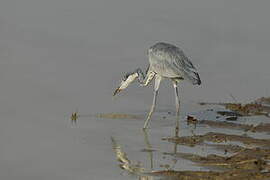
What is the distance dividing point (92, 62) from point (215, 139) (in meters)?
6.02

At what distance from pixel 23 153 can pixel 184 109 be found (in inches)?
161

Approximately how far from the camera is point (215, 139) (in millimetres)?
12195

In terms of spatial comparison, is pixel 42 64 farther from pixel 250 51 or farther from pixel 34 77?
pixel 250 51

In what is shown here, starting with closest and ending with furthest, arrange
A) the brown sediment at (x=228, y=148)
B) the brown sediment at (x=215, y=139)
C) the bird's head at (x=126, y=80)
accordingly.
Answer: the brown sediment at (x=228, y=148)
the brown sediment at (x=215, y=139)
the bird's head at (x=126, y=80)

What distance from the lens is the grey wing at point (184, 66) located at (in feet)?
43.0

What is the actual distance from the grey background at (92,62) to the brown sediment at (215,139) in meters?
1.15

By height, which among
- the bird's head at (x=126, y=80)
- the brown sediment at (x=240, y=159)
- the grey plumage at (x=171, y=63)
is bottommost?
the brown sediment at (x=240, y=159)

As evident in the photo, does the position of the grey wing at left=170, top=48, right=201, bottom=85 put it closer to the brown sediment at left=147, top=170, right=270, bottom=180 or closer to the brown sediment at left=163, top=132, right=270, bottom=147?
the brown sediment at left=163, top=132, right=270, bottom=147

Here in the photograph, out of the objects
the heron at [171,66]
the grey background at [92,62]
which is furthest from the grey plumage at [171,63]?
the grey background at [92,62]

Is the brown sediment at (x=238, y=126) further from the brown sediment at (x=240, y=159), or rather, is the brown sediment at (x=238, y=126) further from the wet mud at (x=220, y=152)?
the brown sediment at (x=240, y=159)

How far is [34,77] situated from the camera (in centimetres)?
1616

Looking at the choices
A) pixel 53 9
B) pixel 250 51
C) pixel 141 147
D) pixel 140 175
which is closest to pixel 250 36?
pixel 250 51

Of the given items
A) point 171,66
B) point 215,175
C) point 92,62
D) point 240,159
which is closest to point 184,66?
point 171,66

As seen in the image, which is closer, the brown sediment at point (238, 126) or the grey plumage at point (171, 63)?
the brown sediment at point (238, 126)
